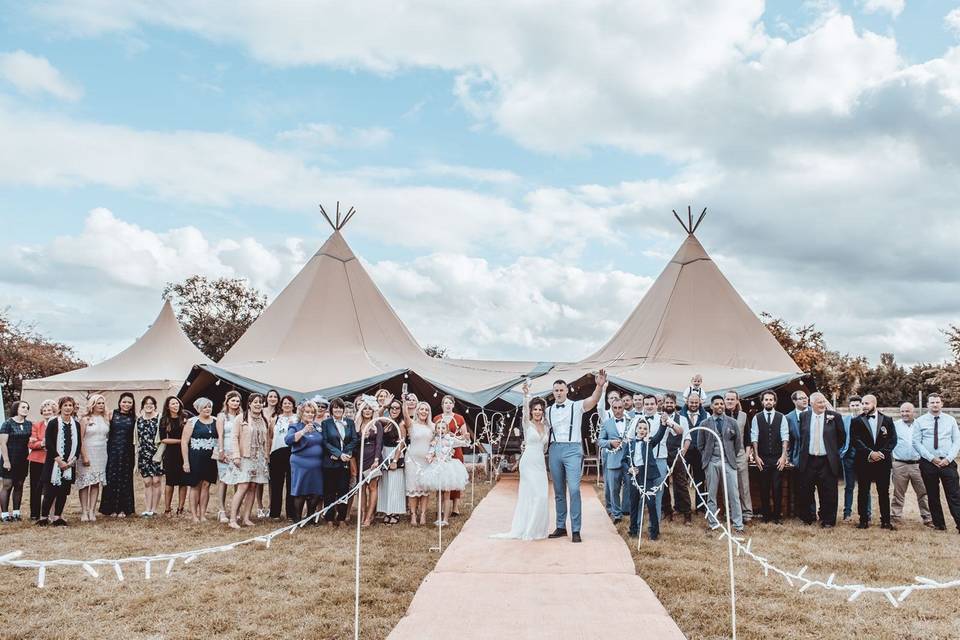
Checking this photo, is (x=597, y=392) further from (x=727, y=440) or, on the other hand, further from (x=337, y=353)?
(x=337, y=353)

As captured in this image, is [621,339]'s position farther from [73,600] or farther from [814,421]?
[73,600]

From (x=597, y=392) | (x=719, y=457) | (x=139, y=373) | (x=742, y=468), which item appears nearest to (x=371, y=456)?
(x=597, y=392)

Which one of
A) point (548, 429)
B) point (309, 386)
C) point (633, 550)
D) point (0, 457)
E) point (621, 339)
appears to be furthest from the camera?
point (621, 339)

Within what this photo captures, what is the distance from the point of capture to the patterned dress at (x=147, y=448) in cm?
747

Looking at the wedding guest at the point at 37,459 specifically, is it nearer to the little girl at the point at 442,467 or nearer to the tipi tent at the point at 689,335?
the little girl at the point at 442,467

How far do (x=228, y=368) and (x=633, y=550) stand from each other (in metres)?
9.18

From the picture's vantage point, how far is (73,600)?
4508 mm

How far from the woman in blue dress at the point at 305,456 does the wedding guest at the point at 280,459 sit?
21 centimetres

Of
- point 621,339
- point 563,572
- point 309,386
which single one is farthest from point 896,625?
point 621,339

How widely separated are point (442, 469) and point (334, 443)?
1113 mm

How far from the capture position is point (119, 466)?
751 cm

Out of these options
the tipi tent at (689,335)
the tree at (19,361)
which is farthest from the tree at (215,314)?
the tipi tent at (689,335)

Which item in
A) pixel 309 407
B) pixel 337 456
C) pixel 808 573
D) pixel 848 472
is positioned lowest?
pixel 808 573

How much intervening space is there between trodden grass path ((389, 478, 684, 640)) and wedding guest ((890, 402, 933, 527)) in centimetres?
345
